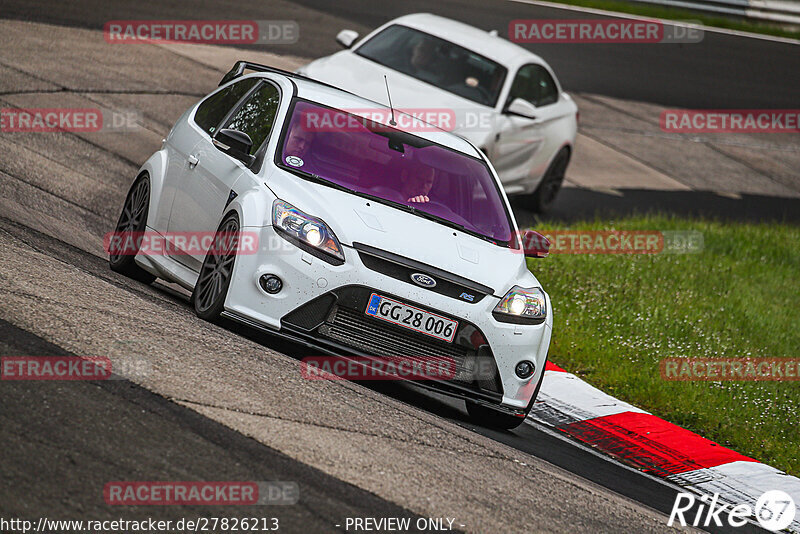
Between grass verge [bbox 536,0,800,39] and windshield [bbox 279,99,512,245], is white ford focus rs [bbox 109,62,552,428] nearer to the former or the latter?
windshield [bbox 279,99,512,245]

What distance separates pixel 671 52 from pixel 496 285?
20.0 metres

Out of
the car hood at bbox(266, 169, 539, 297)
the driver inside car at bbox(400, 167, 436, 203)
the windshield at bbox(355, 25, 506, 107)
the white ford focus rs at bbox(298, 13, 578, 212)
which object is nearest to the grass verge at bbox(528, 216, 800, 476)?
the white ford focus rs at bbox(298, 13, 578, 212)

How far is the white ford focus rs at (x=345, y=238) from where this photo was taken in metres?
6.35

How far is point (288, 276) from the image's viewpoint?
20.7 feet

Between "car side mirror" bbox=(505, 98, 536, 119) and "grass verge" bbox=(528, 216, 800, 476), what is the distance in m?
1.24

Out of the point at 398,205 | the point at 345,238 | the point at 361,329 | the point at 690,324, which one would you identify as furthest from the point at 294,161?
the point at 690,324

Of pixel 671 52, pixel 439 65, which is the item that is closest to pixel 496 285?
pixel 439 65

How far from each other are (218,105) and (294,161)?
4.59ft

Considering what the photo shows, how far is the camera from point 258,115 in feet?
25.1

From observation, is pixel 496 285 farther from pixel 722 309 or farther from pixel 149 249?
pixel 722 309

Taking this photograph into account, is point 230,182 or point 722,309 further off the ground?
point 230,182

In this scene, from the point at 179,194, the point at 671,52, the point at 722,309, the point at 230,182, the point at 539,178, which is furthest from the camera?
the point at 671,52

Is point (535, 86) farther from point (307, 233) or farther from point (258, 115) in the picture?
point (307, 233)

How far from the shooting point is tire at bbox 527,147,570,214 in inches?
545
